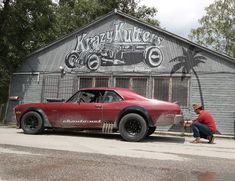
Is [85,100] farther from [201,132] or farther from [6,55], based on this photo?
[6,55]

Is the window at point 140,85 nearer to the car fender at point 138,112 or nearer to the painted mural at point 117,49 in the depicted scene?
the painted mural at point 117,49

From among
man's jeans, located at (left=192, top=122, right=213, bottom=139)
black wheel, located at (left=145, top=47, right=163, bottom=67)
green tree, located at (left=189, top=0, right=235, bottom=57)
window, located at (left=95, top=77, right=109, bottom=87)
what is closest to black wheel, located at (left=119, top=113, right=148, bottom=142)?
man's jeans, located at (left=192, top=122, right=213, bottom=139)

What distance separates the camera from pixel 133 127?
11.3 meters

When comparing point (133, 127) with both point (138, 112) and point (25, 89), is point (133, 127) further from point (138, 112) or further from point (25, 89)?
point (25, 89)

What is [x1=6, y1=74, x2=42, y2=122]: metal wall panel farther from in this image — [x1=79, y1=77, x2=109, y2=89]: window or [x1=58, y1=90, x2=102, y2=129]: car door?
[x1=58, y1=90, x2=102, y2=129]: car door

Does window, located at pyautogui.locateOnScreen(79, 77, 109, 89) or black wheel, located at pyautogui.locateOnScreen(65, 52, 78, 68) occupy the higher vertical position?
black wheel, located at pyautogui.locateOnScreen(65, 52, 78, 68)

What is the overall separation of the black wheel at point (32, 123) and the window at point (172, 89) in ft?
20.2

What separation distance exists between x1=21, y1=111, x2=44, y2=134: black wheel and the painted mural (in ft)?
19.9

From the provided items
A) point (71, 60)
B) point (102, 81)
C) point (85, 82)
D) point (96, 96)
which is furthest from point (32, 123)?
point (71, 60)

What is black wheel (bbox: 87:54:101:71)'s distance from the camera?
1812 cm

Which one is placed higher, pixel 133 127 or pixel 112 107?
pixel 112 107

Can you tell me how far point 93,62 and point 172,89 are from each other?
159 inches

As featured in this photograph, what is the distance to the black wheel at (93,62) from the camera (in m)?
18.1

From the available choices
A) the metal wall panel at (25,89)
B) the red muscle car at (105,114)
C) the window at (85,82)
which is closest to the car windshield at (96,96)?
the red muscle car at (105,114)
